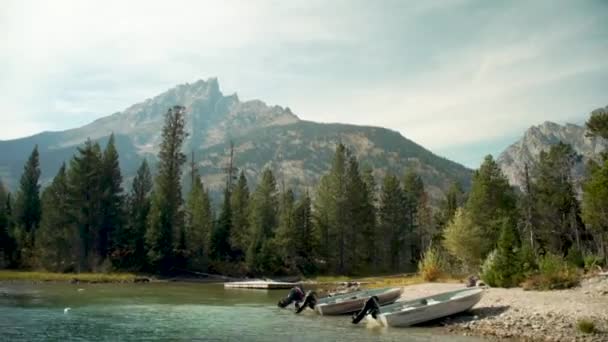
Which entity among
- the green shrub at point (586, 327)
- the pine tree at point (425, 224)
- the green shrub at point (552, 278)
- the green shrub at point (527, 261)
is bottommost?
the green shrub at point (586, 327)

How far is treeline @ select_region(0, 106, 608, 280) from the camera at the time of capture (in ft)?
195

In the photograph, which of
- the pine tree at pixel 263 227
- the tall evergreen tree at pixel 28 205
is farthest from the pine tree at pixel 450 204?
the tall evergreen tree at pixel 28 205

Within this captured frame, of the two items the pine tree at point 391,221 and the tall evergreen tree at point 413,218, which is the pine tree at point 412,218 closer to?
the tall evergreen tree at point 413,218

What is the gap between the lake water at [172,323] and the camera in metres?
19.4

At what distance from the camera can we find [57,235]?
207 ft

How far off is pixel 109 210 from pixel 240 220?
19.7 meters

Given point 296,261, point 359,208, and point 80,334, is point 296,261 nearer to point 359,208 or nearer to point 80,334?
point 359,208

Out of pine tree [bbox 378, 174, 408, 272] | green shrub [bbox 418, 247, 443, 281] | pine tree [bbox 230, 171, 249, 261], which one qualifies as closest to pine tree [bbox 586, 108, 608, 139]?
green shrub [bbox 418, 247, 443, 281]

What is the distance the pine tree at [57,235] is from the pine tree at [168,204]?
10049 millimetres

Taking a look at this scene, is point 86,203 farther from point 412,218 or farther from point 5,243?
point 412,218

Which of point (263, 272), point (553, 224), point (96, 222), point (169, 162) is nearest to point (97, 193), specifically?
point (96, 222)

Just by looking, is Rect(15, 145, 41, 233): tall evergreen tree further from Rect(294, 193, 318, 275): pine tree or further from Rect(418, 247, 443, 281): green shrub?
Rect(418, 247, 443, 281): green shrub

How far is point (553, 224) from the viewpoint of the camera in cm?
6694

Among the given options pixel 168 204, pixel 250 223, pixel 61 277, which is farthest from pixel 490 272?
pixel 168 204
